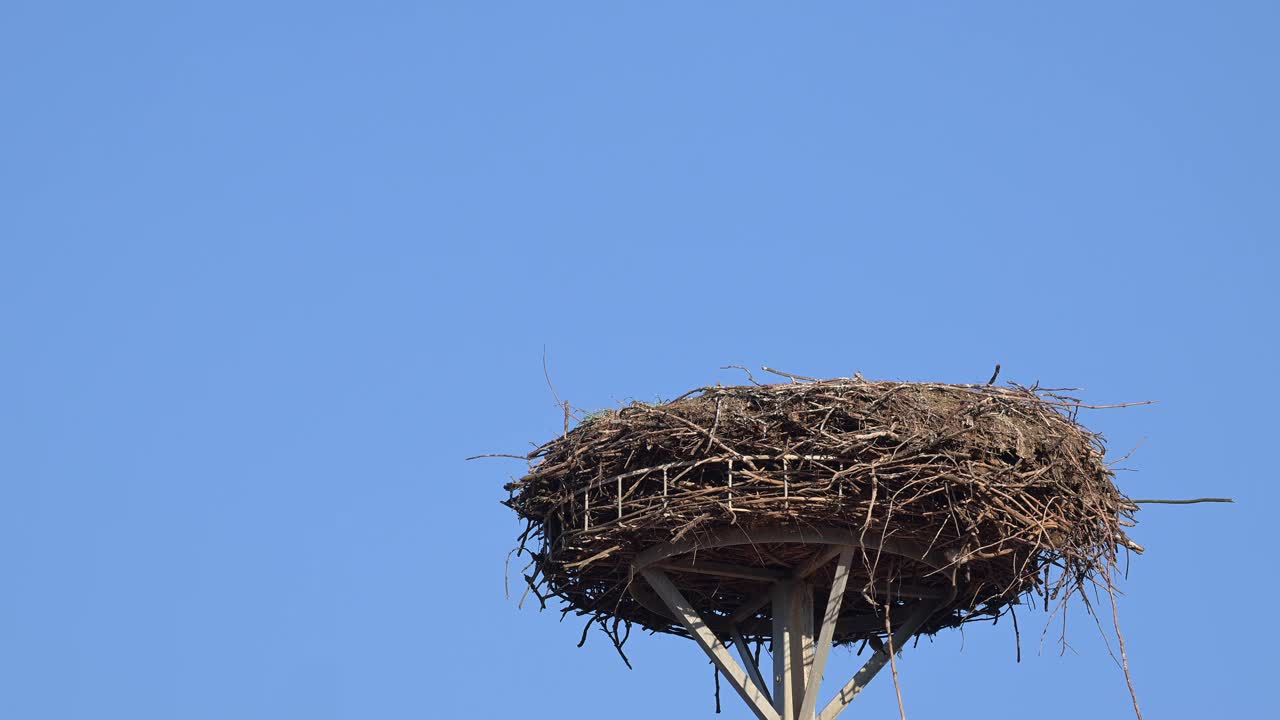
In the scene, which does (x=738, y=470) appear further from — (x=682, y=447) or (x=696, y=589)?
(x=696, y=589)

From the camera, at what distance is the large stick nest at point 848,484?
1688 cm

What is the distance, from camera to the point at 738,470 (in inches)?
669

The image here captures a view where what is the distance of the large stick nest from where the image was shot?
16875mm

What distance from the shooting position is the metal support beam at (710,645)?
17.9 meters

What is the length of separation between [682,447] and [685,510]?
484 millimetres

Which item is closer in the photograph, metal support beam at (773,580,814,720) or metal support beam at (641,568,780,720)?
metal support beam at (641,568,780,720)

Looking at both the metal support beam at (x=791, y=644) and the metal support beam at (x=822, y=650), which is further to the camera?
the metal support beam at (x=791, y=644)

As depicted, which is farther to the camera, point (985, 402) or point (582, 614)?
point (582, 614)

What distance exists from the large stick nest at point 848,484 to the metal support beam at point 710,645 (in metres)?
0.27

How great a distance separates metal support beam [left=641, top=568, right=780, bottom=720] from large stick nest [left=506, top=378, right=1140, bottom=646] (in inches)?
10.5

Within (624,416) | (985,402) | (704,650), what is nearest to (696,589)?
(704,650)

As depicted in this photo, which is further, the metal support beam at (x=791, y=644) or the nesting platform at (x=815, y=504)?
the metal support beam at (x=791, y=644)

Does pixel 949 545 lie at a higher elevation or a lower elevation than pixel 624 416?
lower

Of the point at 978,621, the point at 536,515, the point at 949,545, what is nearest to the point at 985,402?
the point at 949,545
